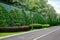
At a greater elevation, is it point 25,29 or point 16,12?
point 16,12

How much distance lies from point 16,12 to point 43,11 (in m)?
40.3

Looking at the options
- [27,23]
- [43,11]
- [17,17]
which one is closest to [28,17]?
[27,23]

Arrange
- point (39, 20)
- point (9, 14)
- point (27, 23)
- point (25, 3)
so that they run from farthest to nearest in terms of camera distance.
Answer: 1. point (39, 20)
2. point (25, 3)
3. point (27, 23)
4. point (9, 14)

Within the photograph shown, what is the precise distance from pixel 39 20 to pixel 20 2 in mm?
16216

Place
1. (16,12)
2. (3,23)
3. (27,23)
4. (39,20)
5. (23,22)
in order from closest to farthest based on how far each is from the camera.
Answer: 1. (3,23)
2. (16,12)
3. (23,22)
4. (27,23)
5. (39,20)

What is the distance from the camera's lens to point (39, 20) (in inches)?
2685

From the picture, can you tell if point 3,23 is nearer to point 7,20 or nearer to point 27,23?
point 7,20

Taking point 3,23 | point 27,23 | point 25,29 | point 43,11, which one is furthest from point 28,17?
point 43,11

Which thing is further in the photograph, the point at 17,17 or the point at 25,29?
the point at 17,17

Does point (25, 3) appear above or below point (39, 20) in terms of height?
above

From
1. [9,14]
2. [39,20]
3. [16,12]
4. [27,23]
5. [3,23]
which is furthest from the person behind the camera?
[39,20]

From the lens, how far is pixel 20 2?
53250 millimetres

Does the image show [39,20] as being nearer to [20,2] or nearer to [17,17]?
[20,2]

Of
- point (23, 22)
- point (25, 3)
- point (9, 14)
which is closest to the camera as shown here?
point (9, 14)
